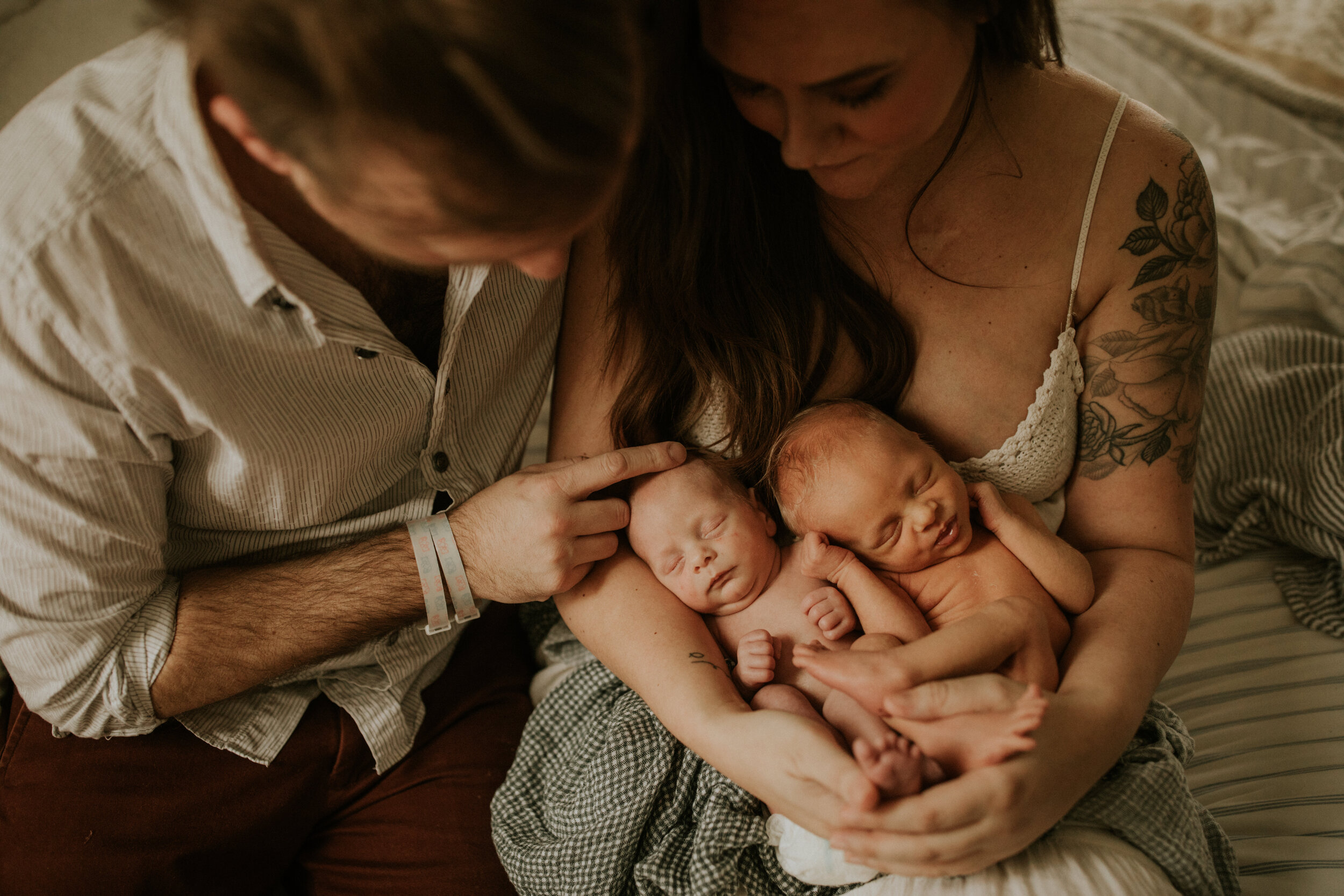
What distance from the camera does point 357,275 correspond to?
4.07 ft

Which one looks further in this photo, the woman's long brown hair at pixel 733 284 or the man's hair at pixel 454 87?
the woman's long brown hair at pixel 733 284

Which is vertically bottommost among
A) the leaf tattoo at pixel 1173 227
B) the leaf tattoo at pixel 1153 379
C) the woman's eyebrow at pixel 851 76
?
the leaf tattoo at pixel 1153 379

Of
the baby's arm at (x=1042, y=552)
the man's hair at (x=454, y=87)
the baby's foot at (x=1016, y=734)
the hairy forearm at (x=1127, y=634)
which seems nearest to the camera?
the man's hair at (x=454, y=87)

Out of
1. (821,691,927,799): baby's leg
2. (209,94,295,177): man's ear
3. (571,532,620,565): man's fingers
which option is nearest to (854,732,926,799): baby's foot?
(821,691,927,799): baby's leg

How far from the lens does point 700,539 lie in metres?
1.36

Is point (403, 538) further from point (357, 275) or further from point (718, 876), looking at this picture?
point (718, 876)

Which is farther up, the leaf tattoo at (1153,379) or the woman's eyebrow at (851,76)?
the woman's eyebrow at (851,76)

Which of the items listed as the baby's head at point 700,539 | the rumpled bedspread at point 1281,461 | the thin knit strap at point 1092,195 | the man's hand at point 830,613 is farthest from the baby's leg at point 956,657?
the rumpled bedspread at point 1281,461

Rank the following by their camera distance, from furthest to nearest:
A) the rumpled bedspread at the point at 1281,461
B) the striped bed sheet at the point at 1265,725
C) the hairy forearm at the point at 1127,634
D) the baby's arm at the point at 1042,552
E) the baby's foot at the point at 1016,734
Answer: the rumpled bedspread at the point at 1281,461 → the striped bed sheet at the point at 1265,725 → the baby's arm at the point at 1042,552 → the hairy forearm at the point at 1127,634 → the baby's foot at the point at 1016,734

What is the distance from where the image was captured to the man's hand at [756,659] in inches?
50.2

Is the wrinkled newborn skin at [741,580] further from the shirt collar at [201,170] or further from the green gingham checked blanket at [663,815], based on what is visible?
the shirt collar at [201,170]

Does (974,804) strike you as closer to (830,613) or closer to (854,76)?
(830,613)

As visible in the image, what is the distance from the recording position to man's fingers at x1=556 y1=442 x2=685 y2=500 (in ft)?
4.28

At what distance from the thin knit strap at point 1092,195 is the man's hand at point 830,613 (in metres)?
0.56
